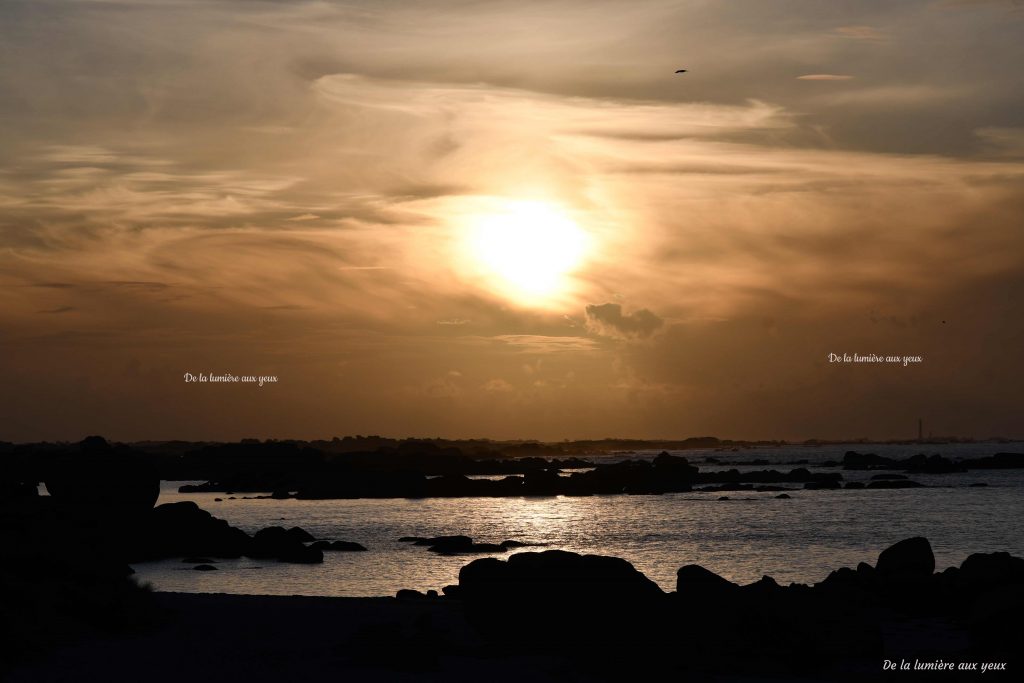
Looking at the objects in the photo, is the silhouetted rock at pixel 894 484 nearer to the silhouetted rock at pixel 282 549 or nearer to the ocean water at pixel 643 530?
the ocean water at pixel 643 530

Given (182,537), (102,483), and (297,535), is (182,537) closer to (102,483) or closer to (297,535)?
(102,483)

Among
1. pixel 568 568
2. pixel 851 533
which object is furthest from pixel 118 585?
pixel 851 533

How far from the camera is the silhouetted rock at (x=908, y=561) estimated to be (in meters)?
35.6

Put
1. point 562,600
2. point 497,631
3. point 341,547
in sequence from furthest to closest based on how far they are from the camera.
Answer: point 341,547, point 497,631, point 562,600

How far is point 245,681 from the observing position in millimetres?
21719

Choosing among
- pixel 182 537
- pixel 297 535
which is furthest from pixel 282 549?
pixel 182 537

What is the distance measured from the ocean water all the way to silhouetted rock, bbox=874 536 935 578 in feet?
45.8

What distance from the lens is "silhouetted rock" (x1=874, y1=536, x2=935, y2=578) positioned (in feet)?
117

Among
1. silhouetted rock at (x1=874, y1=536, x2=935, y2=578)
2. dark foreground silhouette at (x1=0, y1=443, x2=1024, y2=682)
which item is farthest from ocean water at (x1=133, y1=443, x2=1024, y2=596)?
dark foreground silhouette at (x1=0, y1=443, x2=1024, y2=682)

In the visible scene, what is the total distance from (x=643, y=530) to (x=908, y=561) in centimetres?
5188

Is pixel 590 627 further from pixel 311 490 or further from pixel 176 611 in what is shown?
pixel 311 490

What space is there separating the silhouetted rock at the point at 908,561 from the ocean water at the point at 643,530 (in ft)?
45.8

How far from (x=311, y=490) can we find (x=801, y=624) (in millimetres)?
130363

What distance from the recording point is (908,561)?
1430 inches
